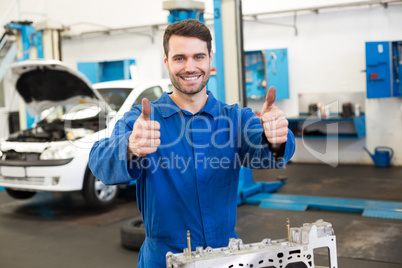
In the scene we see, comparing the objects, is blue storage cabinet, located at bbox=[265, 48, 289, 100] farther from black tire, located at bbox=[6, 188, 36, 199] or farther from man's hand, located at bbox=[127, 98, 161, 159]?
man's hand, located at bbox=[127, 98, 161, 159]

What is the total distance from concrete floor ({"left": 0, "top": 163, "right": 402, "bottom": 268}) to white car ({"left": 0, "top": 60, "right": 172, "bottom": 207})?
36 centimetres

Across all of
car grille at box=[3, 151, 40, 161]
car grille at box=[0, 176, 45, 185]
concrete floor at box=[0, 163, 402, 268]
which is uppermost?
car grille at box=[3, 151, 40, 161]

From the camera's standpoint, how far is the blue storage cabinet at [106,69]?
9664 millimetres

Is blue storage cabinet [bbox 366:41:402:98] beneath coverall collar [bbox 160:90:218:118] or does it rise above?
above

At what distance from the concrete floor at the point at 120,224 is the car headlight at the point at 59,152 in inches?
28.1

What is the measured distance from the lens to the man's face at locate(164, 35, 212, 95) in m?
1.60

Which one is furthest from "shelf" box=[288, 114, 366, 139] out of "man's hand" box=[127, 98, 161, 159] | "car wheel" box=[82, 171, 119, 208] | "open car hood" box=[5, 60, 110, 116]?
"man's hand" box=[127, 98, 161, 159]

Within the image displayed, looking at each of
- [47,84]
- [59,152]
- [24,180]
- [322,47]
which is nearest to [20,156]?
[24,180]

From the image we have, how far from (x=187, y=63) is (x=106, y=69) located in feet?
29.0

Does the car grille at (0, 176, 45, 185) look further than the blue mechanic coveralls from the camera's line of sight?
Yes

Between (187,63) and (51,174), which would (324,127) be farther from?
(187,63)

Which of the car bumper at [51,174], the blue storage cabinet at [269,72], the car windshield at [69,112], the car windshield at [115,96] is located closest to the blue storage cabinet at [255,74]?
the blue storage cabinet at [269,72]

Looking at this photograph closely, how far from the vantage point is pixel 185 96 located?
1.67 m

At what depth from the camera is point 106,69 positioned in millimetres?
10141
